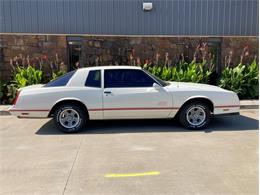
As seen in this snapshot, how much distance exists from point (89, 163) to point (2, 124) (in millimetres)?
3766

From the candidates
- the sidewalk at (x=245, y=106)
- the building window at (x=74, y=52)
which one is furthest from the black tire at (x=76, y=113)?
the building window at (x=74, y=52)

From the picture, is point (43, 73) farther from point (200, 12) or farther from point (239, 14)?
point (239, 14)

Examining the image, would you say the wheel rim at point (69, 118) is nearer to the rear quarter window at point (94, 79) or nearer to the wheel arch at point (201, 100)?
the rear quarter window at point (94, 79)

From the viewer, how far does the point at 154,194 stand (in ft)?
10.9

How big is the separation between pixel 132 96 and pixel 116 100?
1.21 feet

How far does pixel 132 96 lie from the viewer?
19.7ft

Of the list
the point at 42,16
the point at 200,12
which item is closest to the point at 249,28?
the point at 200,12

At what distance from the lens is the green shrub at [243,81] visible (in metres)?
9.49

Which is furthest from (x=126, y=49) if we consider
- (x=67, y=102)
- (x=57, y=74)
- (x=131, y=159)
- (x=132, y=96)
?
(x=131, y=159)

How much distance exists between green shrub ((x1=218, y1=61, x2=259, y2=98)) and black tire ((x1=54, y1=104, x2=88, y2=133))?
5.82 m

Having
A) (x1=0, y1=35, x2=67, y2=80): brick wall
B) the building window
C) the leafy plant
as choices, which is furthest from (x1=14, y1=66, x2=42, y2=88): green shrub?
the building window

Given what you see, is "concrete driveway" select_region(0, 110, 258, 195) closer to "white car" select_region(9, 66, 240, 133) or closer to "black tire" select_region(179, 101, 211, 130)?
"black tire" select_region(179, 101, 211, 130)

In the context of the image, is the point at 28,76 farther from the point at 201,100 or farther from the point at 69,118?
the point at 201,100

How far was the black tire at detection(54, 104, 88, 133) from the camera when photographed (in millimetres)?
5992
